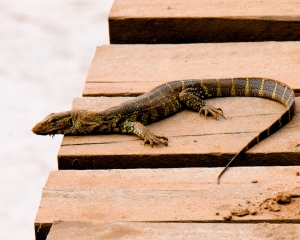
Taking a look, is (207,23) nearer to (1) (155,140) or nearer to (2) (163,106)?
(2) (163,106)

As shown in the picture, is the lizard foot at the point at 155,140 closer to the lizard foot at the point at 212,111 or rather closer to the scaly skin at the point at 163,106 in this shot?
the scaly skin at the point at 163,106

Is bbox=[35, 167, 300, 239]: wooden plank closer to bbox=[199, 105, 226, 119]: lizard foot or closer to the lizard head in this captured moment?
bbox=[199, 105, 226, 119]: lizard foot

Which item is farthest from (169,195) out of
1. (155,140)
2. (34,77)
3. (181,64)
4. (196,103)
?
(34,77)

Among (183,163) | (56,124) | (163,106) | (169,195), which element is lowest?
(56,124)

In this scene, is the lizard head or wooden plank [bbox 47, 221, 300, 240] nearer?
wooden plank [bbox 47, 221, 300, 240]

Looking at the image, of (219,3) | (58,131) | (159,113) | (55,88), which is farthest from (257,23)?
(55,88)

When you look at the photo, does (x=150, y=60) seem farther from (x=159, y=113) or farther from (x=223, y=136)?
(x=223, y=136)

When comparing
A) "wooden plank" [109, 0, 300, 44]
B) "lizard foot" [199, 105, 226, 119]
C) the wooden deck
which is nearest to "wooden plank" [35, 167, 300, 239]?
the wooden deck
